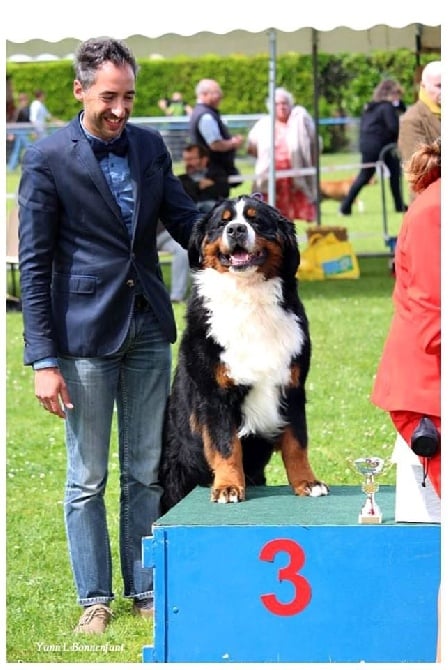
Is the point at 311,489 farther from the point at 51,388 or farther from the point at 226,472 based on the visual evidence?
the point at 51,388

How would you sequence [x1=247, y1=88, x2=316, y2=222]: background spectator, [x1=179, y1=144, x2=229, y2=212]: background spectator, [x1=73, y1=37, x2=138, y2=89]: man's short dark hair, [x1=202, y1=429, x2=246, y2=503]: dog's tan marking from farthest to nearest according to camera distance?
[x1=247, y1=88, x2=316, y2=222]: background spectator
[x1=179, y1=144, x2=229, y2=212]: background spectator
[x1=202, y1=429, x2=246, y2=503]: dog's tan marking
[x1=73, y1=37, x2=138, y2=89]: man's short dark hair

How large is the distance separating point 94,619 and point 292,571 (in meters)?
1.01

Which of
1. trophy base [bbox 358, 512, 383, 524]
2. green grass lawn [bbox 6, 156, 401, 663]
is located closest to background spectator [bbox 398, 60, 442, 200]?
green grass lawn [bbox 6, 156, 401, 663]

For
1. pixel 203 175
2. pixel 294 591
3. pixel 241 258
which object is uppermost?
pixel 203 175

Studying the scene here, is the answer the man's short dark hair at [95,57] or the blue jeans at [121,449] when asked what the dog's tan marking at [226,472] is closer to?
the blue jeans at [121,449]

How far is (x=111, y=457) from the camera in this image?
7.21m

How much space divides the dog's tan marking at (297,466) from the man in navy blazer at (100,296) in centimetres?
50

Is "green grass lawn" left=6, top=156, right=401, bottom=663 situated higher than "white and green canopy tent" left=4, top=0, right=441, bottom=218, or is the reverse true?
"white and green canopy tent" left=4, top=0, right=441, bottom=218

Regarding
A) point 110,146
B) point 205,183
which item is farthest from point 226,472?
point 205,183

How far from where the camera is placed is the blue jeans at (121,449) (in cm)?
441

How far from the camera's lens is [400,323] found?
361 cm

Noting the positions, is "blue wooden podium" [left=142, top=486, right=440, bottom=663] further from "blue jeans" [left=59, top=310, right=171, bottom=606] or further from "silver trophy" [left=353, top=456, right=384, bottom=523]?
"blue jeans" [left=59, top=310, right=171, bottom=606]

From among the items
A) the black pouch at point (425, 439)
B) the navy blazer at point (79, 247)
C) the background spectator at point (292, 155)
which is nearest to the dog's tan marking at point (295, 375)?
the navy blazer at point (79, 247)

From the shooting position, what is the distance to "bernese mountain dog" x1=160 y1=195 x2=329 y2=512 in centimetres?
432
